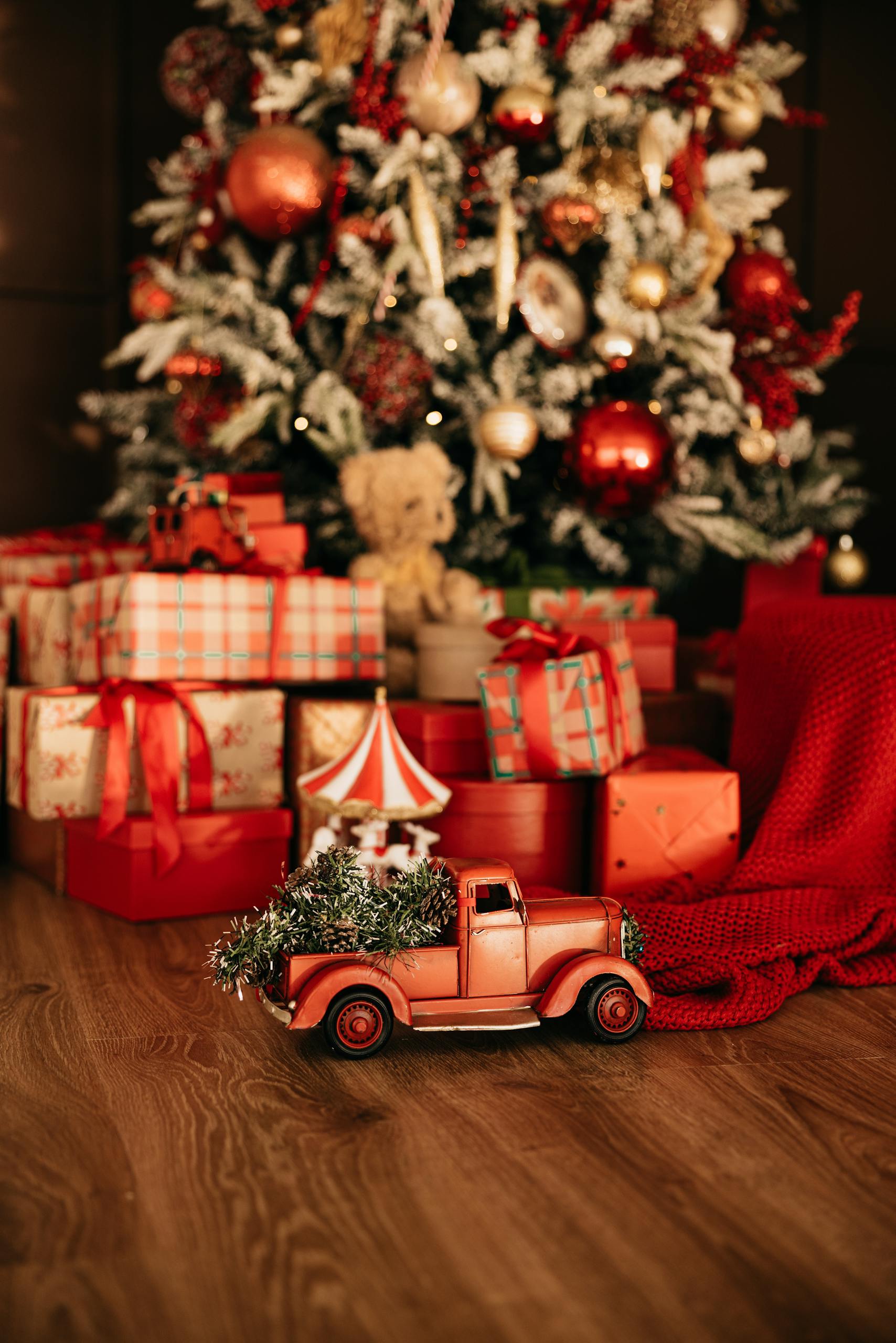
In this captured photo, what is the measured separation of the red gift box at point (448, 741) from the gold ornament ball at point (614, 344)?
0.94 meters

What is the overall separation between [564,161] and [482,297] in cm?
38

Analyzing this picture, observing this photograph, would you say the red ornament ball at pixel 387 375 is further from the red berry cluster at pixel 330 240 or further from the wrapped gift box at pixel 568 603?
the wrapped gift box at pixel 568 603

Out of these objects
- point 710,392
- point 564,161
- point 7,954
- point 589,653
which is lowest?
point 7,954

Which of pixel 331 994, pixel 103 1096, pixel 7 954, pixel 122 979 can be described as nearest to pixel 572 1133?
pixel 331 994

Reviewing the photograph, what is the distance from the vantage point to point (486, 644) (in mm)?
2443

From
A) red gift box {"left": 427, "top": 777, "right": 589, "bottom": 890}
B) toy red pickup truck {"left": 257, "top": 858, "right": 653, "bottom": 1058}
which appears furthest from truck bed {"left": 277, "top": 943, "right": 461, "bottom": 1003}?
red gift box {"left": 427, "top": 777, "right": 589, "bottom": 890}

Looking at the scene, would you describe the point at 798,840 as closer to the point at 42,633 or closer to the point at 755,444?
the point at 755,444

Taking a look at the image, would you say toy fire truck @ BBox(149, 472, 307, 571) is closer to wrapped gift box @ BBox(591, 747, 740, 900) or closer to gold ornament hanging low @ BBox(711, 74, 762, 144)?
wrapped gift box @ BBox(591, 747, 740, 900)

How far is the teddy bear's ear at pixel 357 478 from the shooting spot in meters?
2.52

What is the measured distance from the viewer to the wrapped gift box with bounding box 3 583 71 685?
2705 millimetres

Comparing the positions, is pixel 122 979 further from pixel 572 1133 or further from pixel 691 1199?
pixel 691 1199

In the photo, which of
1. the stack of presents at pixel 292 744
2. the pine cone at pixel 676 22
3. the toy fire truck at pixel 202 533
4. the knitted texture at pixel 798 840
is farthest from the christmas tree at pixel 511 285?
the knitted texture at pixel 798 840

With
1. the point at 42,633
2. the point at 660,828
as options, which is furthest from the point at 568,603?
the point at 42,633

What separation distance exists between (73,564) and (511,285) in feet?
4.14
